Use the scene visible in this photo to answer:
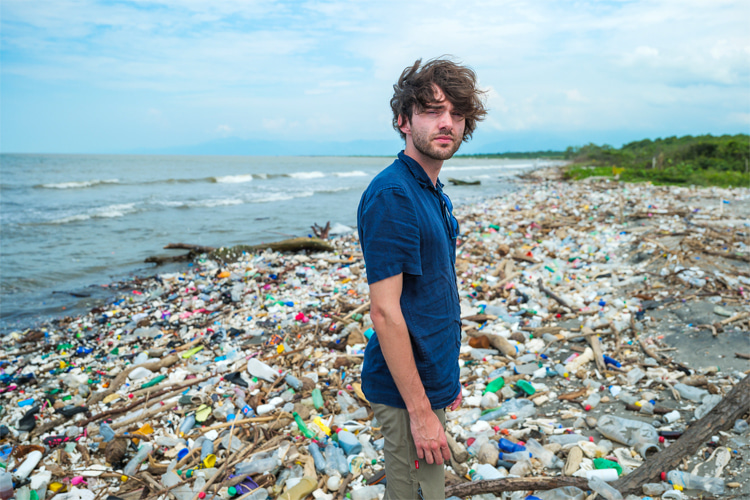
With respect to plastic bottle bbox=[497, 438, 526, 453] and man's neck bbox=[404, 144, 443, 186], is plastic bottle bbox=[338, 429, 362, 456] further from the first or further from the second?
man's neck bbox=[404, 144, 443, 186]

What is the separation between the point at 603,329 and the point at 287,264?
6.50 metres

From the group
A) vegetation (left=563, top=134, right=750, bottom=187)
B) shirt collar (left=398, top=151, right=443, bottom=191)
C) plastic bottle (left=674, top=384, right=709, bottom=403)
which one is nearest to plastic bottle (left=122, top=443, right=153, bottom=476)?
shirt collar (left=398, top=151, right=443, bottom=191)

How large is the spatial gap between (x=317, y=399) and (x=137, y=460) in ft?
4.82

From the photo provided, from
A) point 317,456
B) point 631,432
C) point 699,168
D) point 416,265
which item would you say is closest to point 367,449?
point 317,456

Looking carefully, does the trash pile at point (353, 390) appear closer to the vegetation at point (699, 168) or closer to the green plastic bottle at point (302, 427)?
the green plastic bottle at point (302, 427)

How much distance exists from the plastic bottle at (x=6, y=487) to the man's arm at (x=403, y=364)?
3136 mm

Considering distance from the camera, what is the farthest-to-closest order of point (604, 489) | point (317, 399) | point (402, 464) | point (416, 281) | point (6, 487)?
point (317, 399)
point (6, 487)
point (604, 489)
point (402, 464)
point (416, 281)

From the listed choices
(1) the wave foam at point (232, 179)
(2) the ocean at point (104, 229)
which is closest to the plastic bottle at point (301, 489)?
(2) the ocean at point (104, 229)

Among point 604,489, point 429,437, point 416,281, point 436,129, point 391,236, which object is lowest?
point 604,489

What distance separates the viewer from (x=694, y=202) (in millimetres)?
12852

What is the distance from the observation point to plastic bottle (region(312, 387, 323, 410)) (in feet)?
12.6

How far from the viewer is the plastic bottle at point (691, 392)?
3422mm

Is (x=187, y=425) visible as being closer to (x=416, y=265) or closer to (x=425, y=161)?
(x=416, y=265)

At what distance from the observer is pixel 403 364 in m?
1.57
